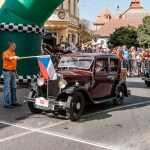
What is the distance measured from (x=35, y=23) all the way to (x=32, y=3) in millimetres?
1036

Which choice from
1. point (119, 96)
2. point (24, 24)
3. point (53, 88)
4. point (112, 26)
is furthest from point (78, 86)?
point (112, 26)

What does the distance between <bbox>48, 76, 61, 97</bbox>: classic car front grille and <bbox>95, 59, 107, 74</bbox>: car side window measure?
1217 mm

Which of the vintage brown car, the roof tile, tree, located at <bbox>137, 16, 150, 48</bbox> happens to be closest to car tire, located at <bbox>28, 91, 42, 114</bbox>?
the vintage brown car

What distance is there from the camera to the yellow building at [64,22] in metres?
25.9

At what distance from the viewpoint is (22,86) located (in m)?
11.3

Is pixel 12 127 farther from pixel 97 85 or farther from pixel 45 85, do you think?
pixel 97 85

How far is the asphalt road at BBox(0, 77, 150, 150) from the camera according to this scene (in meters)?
4.93

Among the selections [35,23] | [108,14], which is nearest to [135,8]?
[108,14]

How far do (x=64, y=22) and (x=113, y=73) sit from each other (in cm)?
1898

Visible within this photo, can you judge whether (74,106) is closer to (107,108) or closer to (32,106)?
(32,106)

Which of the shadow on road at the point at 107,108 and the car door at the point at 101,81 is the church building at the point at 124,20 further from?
the car door at the point at 101,81

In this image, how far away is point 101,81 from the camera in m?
7.61

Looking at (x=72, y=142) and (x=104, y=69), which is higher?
(x=104, y=69)

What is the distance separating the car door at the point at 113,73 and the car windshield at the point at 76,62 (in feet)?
2.81
